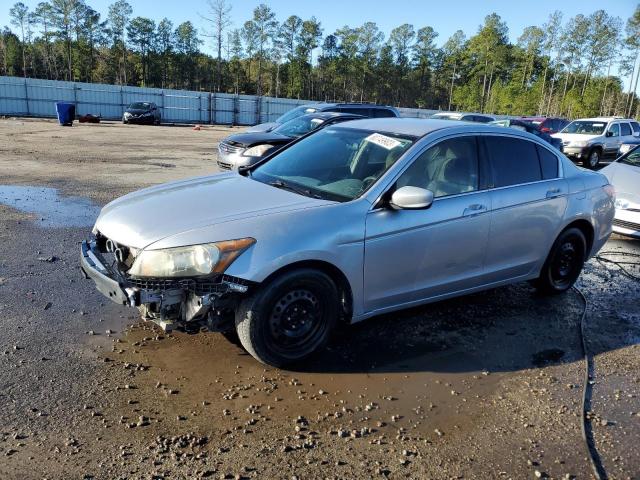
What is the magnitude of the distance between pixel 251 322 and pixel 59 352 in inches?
58.5

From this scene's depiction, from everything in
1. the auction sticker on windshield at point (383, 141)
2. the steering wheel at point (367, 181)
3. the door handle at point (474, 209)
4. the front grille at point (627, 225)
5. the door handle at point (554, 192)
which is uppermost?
the auction sticker on windshield at point (383, 141)

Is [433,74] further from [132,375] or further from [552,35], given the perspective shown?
[132,375]

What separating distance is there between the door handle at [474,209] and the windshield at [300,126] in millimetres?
7834

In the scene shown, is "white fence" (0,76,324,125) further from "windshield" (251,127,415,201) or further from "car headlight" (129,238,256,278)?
"car headlight" (129,238,256,278)

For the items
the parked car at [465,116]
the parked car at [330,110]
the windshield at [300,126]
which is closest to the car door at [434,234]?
the windshield at [300,126]

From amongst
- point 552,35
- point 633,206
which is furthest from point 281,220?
point 552,35

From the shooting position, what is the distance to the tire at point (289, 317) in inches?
144

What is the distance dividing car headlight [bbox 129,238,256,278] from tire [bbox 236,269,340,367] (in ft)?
1.09

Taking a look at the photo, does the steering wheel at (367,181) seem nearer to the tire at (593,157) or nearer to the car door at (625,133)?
the tire at (593,157)

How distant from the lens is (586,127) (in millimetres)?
20609

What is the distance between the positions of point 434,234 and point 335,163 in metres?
1.03

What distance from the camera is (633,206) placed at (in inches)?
318

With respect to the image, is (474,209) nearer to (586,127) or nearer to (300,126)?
(300,126)

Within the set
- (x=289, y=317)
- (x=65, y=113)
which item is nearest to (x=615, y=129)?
(x=289, y=317)
